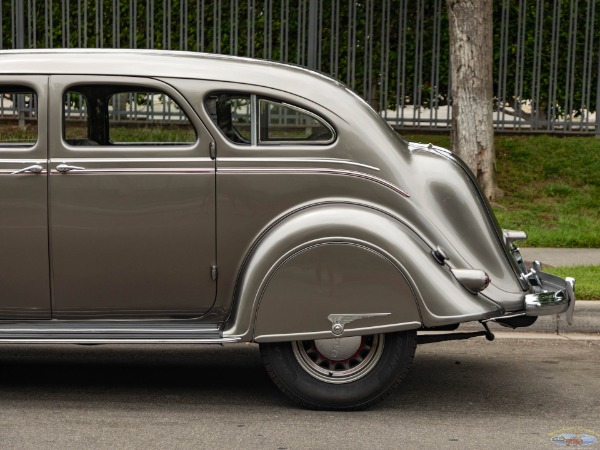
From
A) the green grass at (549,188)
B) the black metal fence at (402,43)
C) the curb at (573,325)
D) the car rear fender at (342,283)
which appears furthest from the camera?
the black metal fence at (402,43)

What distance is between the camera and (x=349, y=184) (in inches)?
225

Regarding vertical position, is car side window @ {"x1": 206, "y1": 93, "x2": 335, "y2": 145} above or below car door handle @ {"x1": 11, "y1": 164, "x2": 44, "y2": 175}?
above

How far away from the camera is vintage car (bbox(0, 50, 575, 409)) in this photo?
561cm

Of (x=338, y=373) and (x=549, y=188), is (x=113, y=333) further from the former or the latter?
(x=549, y=188)

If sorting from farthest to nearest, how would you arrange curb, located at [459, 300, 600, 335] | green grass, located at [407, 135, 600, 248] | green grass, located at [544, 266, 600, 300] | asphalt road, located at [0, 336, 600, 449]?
green grass, located at [407, 135, 600, 248] → green grass, located at [544, 266, 600, 300] → curb, located at [459, 300, 600, 335] → asphalt road, located at [0, 336, 600, 449]

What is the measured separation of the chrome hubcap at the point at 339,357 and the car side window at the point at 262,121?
103cm

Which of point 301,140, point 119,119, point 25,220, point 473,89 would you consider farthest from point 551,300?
point 473,89

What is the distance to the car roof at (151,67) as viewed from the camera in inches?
230

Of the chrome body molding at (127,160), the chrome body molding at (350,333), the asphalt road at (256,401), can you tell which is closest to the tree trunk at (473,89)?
the asphalt road at (256,401)

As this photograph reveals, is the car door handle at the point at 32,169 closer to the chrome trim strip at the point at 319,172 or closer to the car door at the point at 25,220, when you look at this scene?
the car door at the point at 25,220

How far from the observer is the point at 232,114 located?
5.89 metres

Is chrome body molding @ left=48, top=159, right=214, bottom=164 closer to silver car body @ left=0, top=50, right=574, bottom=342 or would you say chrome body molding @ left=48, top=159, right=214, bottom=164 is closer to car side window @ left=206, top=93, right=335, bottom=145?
silver car body @ left=0, top=50, right=574, bottom=342

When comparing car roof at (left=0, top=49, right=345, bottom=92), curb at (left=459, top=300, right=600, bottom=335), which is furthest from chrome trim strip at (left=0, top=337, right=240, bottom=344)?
curb at (left=459, top=300, right=600, bottom=335)

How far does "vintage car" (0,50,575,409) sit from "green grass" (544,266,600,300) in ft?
7.27
